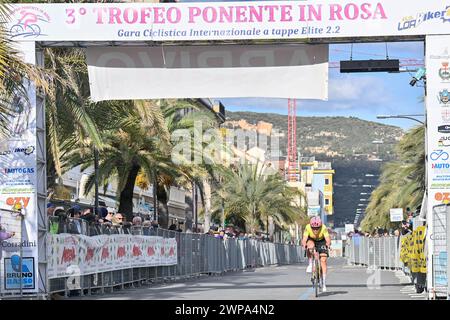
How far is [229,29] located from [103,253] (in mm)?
6360

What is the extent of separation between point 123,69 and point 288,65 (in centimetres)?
316

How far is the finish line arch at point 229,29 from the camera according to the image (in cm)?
1833

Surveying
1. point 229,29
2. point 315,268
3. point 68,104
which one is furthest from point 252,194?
point 229,29

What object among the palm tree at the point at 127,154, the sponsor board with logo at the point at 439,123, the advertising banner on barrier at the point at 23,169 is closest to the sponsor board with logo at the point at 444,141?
the sponsor board with logo at the point at 439,123

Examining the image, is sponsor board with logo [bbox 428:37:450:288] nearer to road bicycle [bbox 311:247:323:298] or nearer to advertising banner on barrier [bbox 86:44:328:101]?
advertising banner on barrier [bbox 86:44:328:101]

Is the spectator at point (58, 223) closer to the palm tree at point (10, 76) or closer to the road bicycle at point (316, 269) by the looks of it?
the palm tree at point (10, 76)

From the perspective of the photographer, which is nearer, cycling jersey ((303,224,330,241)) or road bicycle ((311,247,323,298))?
road bicycle ((311,247,323,298))

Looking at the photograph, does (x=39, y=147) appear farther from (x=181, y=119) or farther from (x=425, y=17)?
(x=181, y=119)

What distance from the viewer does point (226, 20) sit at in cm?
1862

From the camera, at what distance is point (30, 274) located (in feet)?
59.0

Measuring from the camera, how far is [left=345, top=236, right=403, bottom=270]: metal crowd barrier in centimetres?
3750

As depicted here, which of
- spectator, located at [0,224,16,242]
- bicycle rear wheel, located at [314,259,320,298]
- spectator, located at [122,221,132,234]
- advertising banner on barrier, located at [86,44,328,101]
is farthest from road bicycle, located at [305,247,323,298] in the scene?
spectator, located at [122,221,132,234]

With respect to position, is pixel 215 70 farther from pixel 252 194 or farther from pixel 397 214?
pixel 252 194

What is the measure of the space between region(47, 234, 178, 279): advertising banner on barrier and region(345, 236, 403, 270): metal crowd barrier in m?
8.97
